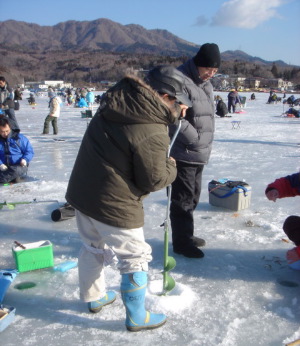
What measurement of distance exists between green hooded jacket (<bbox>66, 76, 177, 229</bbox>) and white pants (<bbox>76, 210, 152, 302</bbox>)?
70mm

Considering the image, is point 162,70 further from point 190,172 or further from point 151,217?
point 151,217

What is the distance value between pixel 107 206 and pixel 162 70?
2.68 feet

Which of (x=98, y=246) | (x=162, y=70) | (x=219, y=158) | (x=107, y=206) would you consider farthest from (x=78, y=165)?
(x=219, y=158)

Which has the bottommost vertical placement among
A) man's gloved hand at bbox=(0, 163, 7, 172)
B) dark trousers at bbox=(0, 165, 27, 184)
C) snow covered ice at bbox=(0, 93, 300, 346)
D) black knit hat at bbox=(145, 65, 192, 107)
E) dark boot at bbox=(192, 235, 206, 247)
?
snow covered ice at bbox=(0, 93, 300, 346)

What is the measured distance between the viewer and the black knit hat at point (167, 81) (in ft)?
6.90

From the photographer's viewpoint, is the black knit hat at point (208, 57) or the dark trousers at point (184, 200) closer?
the black knit hat at point (208, 57)

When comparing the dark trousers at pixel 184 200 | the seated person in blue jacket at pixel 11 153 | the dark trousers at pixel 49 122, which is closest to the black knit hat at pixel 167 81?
the dark trousers at pixel 184 200

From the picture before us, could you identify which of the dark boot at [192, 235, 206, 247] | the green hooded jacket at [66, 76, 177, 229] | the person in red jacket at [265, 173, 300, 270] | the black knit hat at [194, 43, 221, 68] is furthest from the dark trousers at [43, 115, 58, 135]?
the green hooded jacket at [66, 76, 177, 229]

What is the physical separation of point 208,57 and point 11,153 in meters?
3.62

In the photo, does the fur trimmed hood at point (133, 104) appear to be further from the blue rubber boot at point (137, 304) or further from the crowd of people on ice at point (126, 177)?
the blue rubber boot at point (137, 304)

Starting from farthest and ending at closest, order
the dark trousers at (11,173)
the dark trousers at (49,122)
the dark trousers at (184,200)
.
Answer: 1. the dark trousers at (49,122)
2. the dark trousers at (11,173)
3. the dark trousers at (184,200)

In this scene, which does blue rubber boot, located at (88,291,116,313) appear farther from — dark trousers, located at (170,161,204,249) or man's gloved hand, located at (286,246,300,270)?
man's gloved hand, located at (286,246,300,270)

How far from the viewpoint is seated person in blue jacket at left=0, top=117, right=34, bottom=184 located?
5523 mm

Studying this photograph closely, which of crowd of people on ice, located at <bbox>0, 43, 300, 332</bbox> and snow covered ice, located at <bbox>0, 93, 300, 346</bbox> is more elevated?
crowd of people on ice, located at <bbox>0, 43, 300, 332</bbox>
